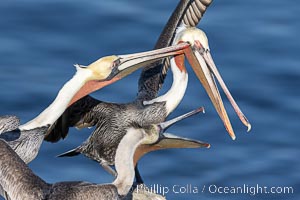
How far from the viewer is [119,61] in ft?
49.2

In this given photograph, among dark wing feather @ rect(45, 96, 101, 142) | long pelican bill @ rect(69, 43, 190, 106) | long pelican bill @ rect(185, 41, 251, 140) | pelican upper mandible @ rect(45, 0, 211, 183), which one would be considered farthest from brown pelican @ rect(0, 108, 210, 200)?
long pelican bill @ rect(185, 41, 251, 140)

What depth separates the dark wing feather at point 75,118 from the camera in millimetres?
15367

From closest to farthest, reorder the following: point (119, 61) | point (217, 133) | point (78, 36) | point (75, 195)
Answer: point (75, 195), point (119, 61), point (217, 133), point (78, 36)

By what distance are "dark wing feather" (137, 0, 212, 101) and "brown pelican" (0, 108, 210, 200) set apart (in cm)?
222

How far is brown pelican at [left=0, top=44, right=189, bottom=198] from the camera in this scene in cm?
1435

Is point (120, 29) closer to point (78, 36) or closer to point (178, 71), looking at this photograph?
point (78, 36)

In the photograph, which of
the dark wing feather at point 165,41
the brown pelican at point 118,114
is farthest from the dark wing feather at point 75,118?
the dark wing feather at point 165,41

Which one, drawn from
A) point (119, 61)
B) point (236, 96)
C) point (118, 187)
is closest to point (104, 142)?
point (119, 61)

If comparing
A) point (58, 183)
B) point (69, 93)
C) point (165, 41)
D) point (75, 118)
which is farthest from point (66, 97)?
point (165, 41)

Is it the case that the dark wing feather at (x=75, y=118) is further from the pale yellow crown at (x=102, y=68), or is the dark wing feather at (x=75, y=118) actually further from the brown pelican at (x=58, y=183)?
the brown pelican at (x=58, y=183)

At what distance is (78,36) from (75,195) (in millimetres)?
6219

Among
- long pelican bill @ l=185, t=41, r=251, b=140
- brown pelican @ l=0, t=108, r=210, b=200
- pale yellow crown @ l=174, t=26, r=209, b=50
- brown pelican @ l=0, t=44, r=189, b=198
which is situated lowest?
brown pelican @ l=0, t=108, r=210, b=200

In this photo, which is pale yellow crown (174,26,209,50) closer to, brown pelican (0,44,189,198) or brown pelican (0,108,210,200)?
brown pelican (0,44,189,198)

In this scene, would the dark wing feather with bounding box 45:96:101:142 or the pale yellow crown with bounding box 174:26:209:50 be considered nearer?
the dark wing feather with bounding box 45:96:101:142
